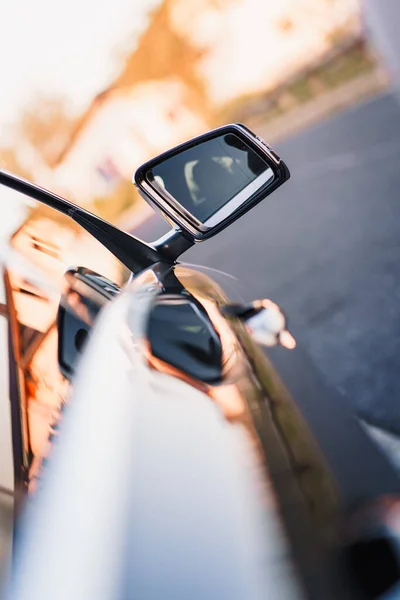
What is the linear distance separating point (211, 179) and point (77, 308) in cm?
77

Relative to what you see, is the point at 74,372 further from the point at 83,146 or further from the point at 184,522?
the point at 83,146

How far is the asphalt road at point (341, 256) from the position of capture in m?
3.74

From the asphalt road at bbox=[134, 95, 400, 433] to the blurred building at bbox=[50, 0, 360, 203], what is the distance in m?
8.46

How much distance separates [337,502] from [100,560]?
39 centimetres

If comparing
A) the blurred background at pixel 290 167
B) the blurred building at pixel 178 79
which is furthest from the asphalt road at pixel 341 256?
the blurred building at pixel 178 79

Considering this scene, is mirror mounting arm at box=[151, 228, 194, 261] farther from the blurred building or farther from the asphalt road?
the blurred building

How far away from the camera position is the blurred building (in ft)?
58.4

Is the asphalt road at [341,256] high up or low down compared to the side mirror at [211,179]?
down

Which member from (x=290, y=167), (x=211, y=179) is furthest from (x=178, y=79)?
(x=211, y=179)

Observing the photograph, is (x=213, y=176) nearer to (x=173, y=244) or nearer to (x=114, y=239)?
(x=173, y=244)

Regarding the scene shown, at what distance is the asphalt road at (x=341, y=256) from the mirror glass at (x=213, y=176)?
26 cm

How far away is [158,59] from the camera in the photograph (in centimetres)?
2120

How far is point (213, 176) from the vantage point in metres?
1.97

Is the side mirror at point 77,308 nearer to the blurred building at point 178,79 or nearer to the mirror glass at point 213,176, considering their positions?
the mirror glass at point 213,176
